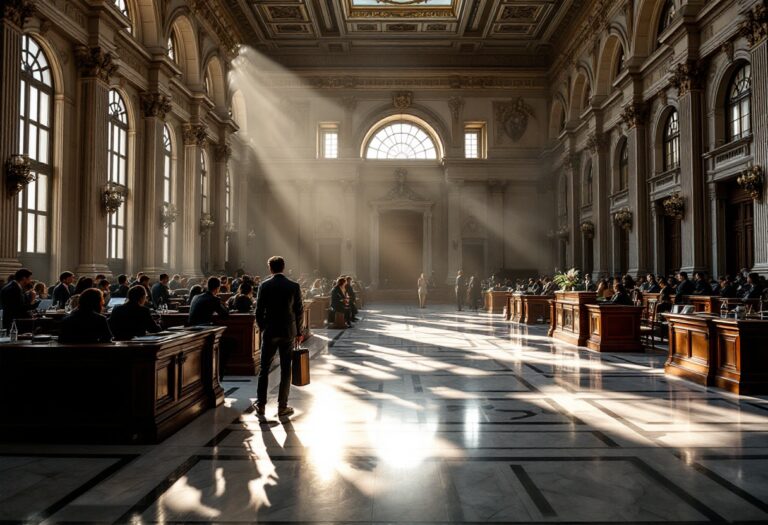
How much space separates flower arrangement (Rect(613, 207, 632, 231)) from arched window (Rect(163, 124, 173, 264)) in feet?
50.6

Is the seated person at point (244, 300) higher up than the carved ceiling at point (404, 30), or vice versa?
the carved ceiling at point (404, 30)

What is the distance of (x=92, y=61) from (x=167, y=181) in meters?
6.16

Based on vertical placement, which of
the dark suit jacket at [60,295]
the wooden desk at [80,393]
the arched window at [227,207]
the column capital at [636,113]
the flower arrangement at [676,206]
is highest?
the column capital at [636,113]

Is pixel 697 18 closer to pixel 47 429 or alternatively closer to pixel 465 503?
pixel 465 503

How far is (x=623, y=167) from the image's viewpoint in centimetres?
2117

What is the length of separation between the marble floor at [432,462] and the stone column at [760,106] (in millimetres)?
6910

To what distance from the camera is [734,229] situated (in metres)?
14.5

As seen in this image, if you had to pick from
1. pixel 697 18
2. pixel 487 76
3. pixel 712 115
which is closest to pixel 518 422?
pixel 712 115

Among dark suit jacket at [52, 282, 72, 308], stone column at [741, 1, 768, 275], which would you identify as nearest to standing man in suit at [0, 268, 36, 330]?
dark suit jacket at [52, 282, 72, 308]

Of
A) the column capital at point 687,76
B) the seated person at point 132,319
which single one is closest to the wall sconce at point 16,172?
the seated person at point 132,319

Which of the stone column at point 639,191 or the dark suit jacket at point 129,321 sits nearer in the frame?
the dark suit jacket at point 129,321

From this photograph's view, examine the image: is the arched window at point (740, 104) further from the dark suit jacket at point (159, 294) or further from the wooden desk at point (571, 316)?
the dark suit jacket at point (159, 294)

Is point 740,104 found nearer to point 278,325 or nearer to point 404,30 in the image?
point 278,325

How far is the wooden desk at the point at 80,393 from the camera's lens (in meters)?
4.88
